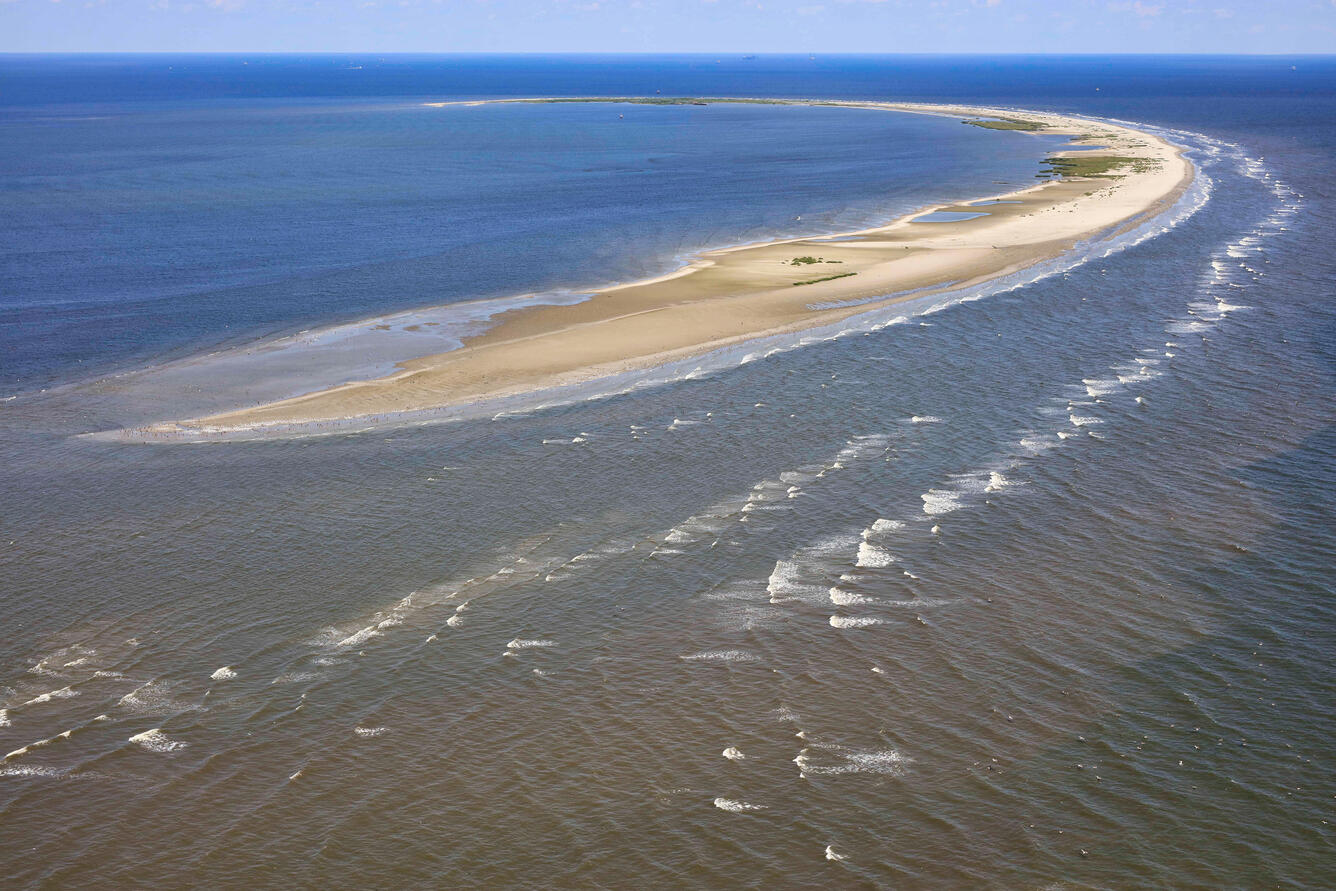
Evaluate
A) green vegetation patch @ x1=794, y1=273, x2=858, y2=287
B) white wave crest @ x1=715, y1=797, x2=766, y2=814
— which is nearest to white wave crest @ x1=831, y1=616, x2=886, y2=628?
white wave crest @ x1=715, y1=797, x2=766, y2=814

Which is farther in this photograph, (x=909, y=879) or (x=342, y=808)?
(x=342, y=808)

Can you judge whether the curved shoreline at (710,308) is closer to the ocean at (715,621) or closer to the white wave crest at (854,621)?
the ocean at (715,621)

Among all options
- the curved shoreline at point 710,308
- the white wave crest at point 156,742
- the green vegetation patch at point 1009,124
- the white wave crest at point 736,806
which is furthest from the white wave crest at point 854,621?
the green vegetation patch at point 1009,124

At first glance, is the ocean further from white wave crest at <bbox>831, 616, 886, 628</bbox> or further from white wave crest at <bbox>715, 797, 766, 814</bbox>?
white wave crest at <bbox>831, 616, 886, 628</bbox>

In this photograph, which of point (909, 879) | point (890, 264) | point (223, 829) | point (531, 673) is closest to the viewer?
point (909, 879)

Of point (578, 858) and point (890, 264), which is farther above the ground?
point (890, 264)

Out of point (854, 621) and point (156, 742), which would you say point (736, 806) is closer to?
point (854, 621)

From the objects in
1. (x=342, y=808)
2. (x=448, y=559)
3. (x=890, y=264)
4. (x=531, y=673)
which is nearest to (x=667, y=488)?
(x=448, y=559)

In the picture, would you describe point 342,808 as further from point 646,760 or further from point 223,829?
point 646,760
